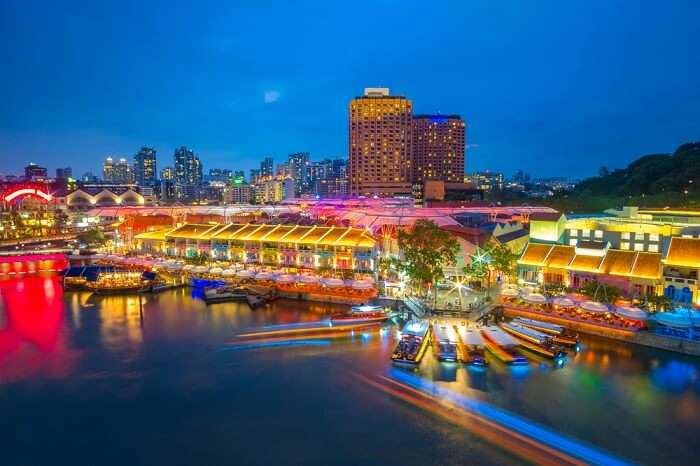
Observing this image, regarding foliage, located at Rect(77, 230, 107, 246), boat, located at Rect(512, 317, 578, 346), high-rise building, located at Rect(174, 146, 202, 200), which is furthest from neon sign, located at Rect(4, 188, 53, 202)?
high-rise building, located at Rect(174, 146, 202, 200)

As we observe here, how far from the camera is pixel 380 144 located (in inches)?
2530

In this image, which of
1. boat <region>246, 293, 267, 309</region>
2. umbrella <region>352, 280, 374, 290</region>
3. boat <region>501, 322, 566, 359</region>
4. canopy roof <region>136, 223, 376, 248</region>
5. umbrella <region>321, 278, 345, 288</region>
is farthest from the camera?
canopy roof <region>136, 223, 376, 248</region>

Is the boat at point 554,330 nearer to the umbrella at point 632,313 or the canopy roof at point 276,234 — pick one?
the umbrella at point 632,313

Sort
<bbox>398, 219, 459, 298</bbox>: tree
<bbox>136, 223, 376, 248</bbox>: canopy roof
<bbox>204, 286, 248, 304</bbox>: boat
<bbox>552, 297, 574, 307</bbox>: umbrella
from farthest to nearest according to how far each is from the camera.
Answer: <bbox>136, 223, 376, 248</bbox>: canopy roof, <bbox>204, 286, 248, 304</bbox>: boat, <bbox>398, 219, 459, 298</bbox>: tree, <bbox>552, 297, 574, 307</bbox>: umbrella

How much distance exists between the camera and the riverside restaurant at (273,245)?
20859 mm

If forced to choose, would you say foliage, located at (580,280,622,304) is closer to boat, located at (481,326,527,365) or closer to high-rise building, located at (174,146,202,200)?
boat, located at (481,326,527,365)

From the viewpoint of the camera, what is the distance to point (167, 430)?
9578mm

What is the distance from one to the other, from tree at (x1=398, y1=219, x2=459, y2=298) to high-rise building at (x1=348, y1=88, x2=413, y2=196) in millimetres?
45133

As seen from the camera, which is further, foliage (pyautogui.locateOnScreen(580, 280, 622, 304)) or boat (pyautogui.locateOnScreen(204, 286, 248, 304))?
boat (pyautogui.locateOnScreen(204, 286, 248, 304))

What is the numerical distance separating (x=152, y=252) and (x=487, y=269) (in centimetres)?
1927

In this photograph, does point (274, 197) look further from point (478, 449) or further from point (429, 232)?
point (478, 449)

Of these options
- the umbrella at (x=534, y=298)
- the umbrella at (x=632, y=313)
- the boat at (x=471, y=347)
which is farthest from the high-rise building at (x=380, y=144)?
the boat at (x=471, y=347)

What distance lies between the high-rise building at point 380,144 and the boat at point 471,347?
166ft

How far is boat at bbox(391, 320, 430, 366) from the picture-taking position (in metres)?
12.4
